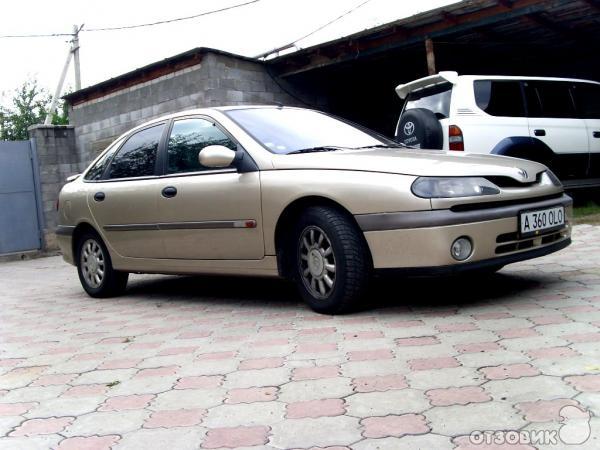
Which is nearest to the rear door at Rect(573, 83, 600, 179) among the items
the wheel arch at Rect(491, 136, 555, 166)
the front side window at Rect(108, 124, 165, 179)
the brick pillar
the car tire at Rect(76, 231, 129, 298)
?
the wheel arch at Rect(491, 136, 555, 166)

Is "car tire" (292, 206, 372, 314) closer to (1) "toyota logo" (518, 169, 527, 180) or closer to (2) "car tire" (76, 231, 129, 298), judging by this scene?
(1) "toyota logo" (518, 169, 527, 180)

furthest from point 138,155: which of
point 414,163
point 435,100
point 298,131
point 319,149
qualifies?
point 435,100

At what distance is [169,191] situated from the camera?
4.93 metres

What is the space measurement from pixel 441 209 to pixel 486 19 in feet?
23.7

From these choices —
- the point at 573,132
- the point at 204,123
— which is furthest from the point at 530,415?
the point at 573,132

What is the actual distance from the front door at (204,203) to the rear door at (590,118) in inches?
234

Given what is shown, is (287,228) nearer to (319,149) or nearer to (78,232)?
(319,149)

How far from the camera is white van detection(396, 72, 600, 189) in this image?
7344 millimetres

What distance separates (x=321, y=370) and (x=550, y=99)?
22.0 ft

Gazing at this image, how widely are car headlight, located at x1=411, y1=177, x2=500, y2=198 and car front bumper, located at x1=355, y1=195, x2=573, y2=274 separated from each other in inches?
3.7

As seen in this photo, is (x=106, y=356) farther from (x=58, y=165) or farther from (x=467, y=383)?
(x=58, y=165)

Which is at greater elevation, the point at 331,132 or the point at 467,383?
the point at 331,132

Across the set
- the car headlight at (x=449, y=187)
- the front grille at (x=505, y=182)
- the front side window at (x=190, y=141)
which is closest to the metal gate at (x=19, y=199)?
the front side window at (x=190, y=141)

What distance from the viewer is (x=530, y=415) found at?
90.4 inches
